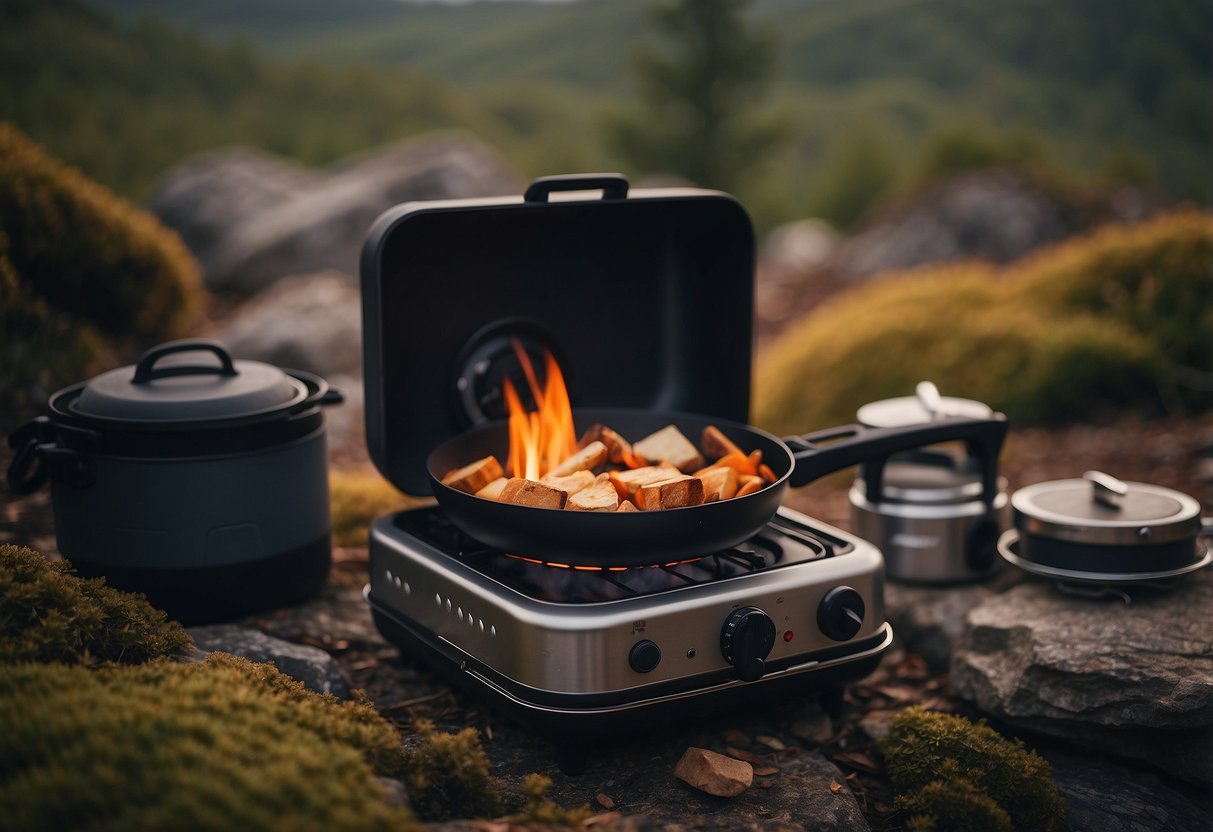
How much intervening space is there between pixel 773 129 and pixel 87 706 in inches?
593

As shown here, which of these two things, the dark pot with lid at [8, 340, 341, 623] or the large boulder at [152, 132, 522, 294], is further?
the large boulder at [152, 132, 522, 294]

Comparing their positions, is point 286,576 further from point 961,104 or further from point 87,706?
point 961,104

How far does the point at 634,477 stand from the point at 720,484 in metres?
0.19

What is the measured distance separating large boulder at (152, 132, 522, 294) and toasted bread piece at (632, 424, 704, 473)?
4714mm

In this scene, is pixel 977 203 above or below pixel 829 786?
above

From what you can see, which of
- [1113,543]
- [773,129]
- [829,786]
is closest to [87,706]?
[829,786]

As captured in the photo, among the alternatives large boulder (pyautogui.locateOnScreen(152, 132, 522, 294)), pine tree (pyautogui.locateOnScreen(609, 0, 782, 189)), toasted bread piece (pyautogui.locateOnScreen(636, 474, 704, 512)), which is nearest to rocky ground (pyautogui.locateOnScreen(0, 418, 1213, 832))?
toasted bread piece (pyautogui.locateOnScreen(636, 474, 704, 512))

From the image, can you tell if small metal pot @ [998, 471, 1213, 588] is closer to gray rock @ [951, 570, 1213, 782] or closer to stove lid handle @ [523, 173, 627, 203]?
gray rock @ [951, 570, 1213, 782]

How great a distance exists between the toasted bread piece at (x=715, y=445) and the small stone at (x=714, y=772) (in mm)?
696

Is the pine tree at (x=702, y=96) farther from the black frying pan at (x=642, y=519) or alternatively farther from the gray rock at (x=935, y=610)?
the black frying pan at (x=642, y=519)

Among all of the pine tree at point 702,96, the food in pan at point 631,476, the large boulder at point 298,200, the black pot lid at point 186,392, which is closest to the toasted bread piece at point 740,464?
the food in pan at point 631,476

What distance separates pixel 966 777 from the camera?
2.32 meters

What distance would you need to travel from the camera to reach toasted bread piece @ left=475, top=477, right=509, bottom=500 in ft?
7.54

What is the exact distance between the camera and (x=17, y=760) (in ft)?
5.50
